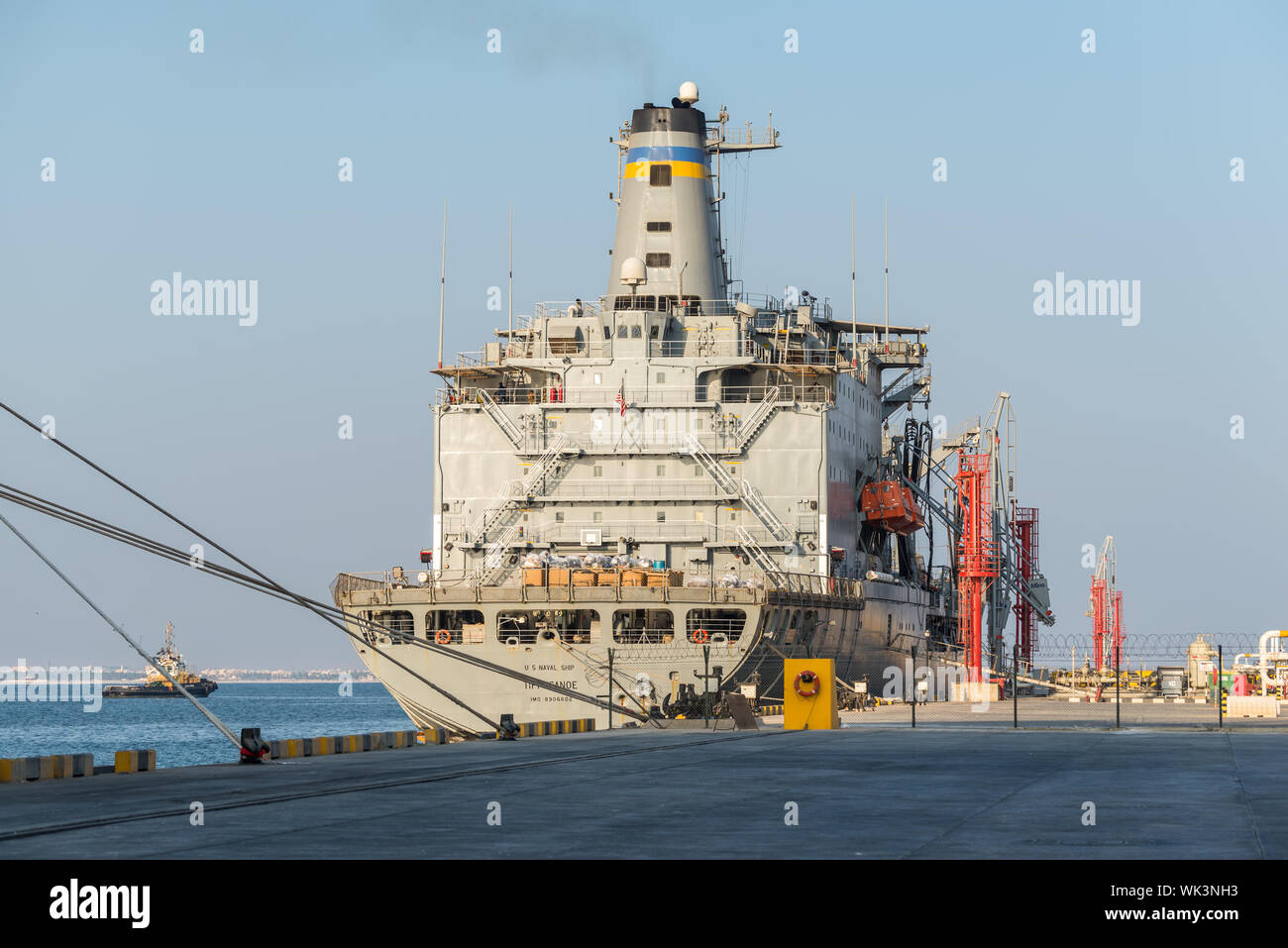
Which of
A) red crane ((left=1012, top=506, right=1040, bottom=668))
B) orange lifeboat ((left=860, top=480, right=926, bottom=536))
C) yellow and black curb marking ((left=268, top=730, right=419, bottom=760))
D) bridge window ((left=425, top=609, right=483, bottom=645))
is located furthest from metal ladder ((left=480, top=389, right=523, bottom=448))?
red crane ((left=1012, top=506, right=1040, bottom=668))

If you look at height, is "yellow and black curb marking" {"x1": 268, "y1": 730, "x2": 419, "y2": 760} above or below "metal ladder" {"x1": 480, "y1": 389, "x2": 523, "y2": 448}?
below

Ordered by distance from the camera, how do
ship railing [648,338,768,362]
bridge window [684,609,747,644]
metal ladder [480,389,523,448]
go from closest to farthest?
bridge window [684,609,747,644]
metal ladder [480,389,523,448]
ship railing [648,338,768,362]

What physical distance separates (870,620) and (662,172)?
17678mm

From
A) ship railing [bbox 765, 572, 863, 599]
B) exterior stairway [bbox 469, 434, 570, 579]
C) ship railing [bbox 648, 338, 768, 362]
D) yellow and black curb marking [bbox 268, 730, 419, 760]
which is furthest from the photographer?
ship railing [bbox 648, 338, 768, 362]

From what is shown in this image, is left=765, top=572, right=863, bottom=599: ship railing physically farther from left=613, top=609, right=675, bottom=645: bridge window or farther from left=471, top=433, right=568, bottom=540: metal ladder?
left=471, top=433, right=568, bottom=540: metal ladder

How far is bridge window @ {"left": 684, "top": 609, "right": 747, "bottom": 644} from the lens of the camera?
4456 centimetres

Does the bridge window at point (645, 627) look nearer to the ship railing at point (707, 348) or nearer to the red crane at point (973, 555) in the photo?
the ship railing at point (707, 348)

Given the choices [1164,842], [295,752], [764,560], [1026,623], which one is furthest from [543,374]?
[1026,623]

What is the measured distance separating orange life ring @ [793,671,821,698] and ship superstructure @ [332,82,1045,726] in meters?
6.42

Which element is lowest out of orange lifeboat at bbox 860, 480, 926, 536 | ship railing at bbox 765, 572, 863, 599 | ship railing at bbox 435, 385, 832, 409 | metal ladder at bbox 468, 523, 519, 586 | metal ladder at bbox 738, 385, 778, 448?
ship railing at bbox 765, 572, 863, 599

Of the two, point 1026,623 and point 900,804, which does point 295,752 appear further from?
point 1026,623

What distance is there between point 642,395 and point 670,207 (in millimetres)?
10126

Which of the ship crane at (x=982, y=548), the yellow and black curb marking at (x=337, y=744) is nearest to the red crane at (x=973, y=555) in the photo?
the ship crane at (x=982, y=548)

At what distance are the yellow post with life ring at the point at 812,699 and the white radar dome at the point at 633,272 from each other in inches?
821
